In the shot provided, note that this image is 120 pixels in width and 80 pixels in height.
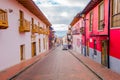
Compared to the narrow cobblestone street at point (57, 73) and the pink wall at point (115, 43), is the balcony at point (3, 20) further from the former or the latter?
the pink wall at point (115, 43)

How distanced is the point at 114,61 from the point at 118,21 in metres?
2.45

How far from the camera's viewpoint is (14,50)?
17.5m

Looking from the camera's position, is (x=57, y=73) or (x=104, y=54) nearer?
(x=57, y=73)

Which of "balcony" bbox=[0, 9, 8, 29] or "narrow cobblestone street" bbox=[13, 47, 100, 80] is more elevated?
"balcony" bbox=[0, 9, 8, 29]

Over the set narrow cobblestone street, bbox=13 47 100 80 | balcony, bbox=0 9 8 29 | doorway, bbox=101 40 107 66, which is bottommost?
narrow cobblestone street, bbox=13 47 100 80

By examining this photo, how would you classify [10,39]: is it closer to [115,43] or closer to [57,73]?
[57,73]

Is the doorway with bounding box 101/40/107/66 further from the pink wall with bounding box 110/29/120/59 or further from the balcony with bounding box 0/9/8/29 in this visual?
the balcony with bounding box 0/9/8/29

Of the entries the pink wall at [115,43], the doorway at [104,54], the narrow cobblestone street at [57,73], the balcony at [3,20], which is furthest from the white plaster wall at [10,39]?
the pink wall at [115,43]

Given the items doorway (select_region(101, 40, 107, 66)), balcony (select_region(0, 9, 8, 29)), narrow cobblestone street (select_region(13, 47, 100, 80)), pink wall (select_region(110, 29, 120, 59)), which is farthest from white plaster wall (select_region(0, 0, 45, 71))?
pink wall (select_region(110, 29, 120, 59))

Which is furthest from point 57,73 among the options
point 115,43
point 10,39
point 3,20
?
point 10,39

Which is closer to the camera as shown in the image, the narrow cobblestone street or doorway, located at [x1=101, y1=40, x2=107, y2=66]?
the narrow cobblestone street

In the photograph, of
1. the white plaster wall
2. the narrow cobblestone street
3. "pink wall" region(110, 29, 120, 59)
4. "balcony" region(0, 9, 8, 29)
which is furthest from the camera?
the white plaster wall

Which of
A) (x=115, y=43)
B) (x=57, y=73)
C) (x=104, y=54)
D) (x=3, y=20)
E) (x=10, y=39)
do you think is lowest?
(x=57, y=73)

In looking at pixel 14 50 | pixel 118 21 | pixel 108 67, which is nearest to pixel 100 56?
pixel 108 67
